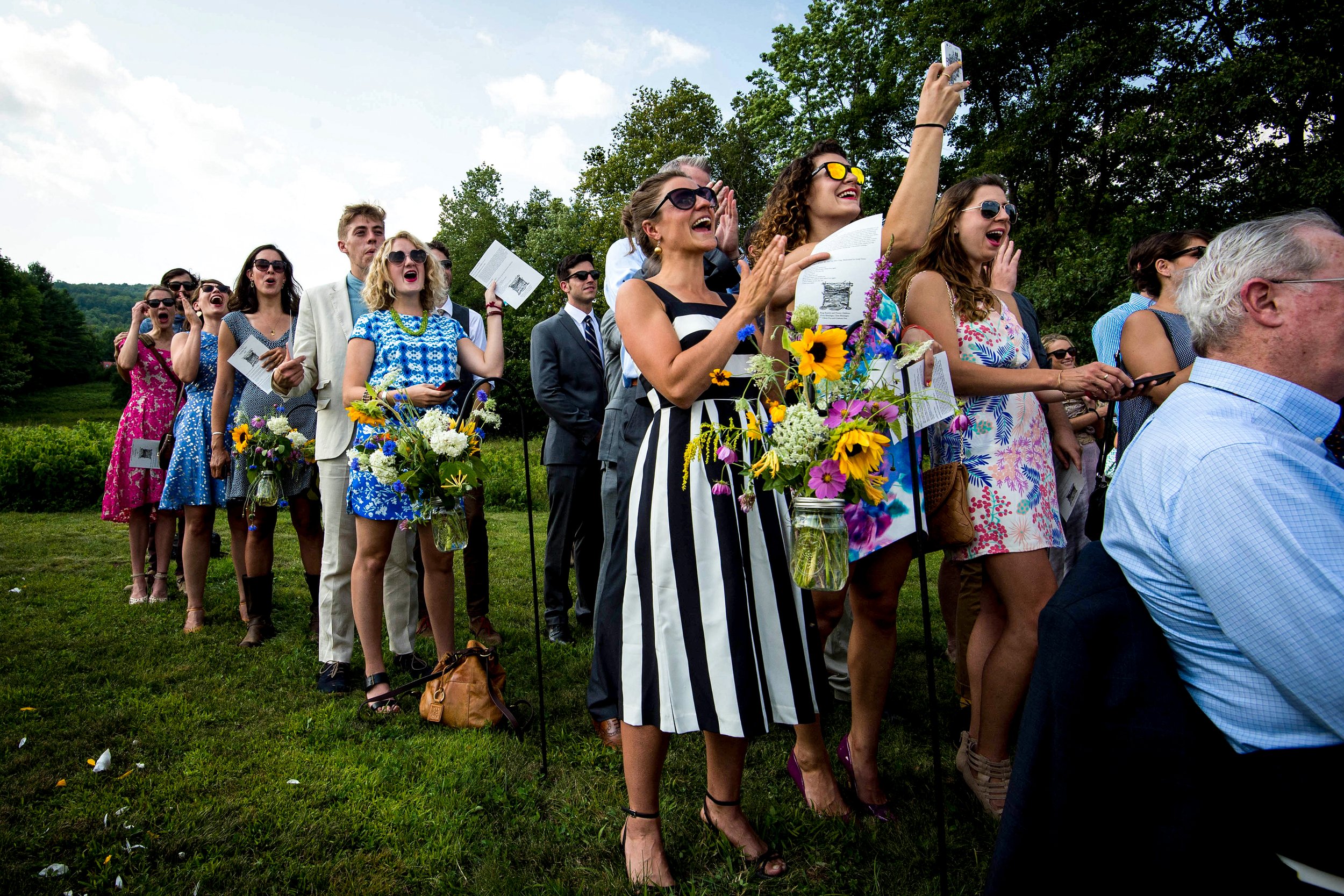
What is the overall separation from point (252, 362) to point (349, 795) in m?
2.84

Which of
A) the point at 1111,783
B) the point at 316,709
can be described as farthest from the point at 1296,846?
the point at 316,709

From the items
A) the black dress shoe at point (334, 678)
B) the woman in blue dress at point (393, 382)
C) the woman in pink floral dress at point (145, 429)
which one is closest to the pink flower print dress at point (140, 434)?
the woman in pink floral dress at point (145, 429)

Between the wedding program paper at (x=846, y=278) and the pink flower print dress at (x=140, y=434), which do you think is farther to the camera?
the pink flower print dress at (x=140, y=434)

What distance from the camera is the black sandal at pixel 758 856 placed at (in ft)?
7.64

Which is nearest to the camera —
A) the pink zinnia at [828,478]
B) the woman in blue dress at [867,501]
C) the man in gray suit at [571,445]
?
the pink zinnia at [828,478]

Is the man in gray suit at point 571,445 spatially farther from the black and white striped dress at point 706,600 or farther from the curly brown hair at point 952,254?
the black and white striped dress at point 706,600

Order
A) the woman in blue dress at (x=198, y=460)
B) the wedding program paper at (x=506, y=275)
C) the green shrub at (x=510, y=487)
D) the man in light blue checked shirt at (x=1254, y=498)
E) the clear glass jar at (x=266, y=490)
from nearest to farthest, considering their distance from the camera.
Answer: the man in light blue checked shirt at (x=1254, y=498) < the clear glass jar at (x=266, y=490) < the wedding program paper at (x=506, y=275) < the woman in blue dress at (x=198, y=460) < the green shrub at (x=510, y=487)

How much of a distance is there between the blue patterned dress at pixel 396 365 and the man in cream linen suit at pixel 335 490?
152mm

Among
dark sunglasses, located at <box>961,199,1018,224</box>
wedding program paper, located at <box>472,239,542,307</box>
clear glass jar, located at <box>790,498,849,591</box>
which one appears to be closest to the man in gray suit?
wedding program paper, located at <box>472,239,542,307</box>

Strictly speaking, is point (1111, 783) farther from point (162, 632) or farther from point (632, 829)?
point (162, 632)

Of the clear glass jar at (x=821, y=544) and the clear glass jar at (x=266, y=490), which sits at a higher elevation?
the clear glass jar at (x=821, y=544)

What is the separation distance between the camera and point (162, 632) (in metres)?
5.02

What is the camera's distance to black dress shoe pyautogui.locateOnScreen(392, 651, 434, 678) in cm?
424

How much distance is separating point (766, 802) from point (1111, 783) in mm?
1681
